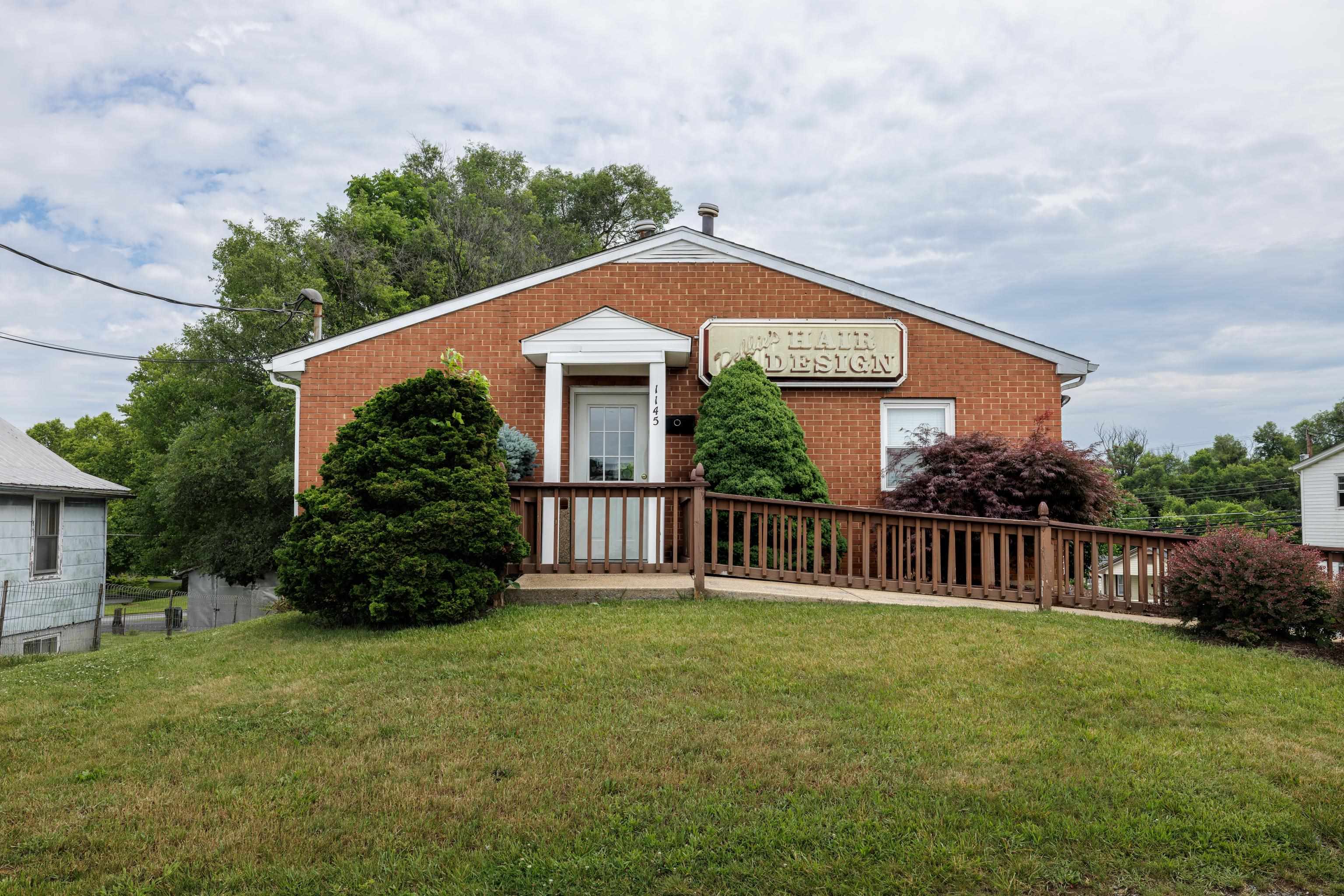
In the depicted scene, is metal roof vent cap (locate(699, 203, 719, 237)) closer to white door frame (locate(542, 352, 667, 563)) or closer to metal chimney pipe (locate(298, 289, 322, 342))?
white door frame (locate(542, 352, 667, 563))

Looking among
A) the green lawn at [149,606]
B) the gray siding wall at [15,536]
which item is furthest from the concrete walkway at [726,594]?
the green lawn at [149,606]

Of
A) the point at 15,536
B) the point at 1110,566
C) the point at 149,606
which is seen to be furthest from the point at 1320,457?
the point at 149,606

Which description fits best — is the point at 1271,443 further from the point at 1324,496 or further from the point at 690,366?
the point at 690,366

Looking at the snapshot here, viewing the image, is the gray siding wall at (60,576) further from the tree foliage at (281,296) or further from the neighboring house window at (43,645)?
the tree foliage at (281,296)

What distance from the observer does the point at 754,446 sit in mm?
9820

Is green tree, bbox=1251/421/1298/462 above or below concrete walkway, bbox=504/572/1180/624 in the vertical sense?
above

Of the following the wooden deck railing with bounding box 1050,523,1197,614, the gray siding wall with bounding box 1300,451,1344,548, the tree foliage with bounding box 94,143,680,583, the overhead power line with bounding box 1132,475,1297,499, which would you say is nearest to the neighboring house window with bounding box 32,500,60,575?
the tree foliage with bounding box 94,143,680,583

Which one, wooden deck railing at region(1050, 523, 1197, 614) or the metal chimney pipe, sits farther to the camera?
the metal chimney pipe

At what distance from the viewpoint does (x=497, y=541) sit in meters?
7.45

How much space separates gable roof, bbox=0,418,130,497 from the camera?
48.9 feet

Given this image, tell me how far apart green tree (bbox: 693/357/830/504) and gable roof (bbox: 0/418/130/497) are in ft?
42.3

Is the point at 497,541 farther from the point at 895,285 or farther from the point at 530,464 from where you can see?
the point at 895,285

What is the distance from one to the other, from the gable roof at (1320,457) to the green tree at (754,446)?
2585cm

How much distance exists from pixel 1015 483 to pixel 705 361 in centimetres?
429
